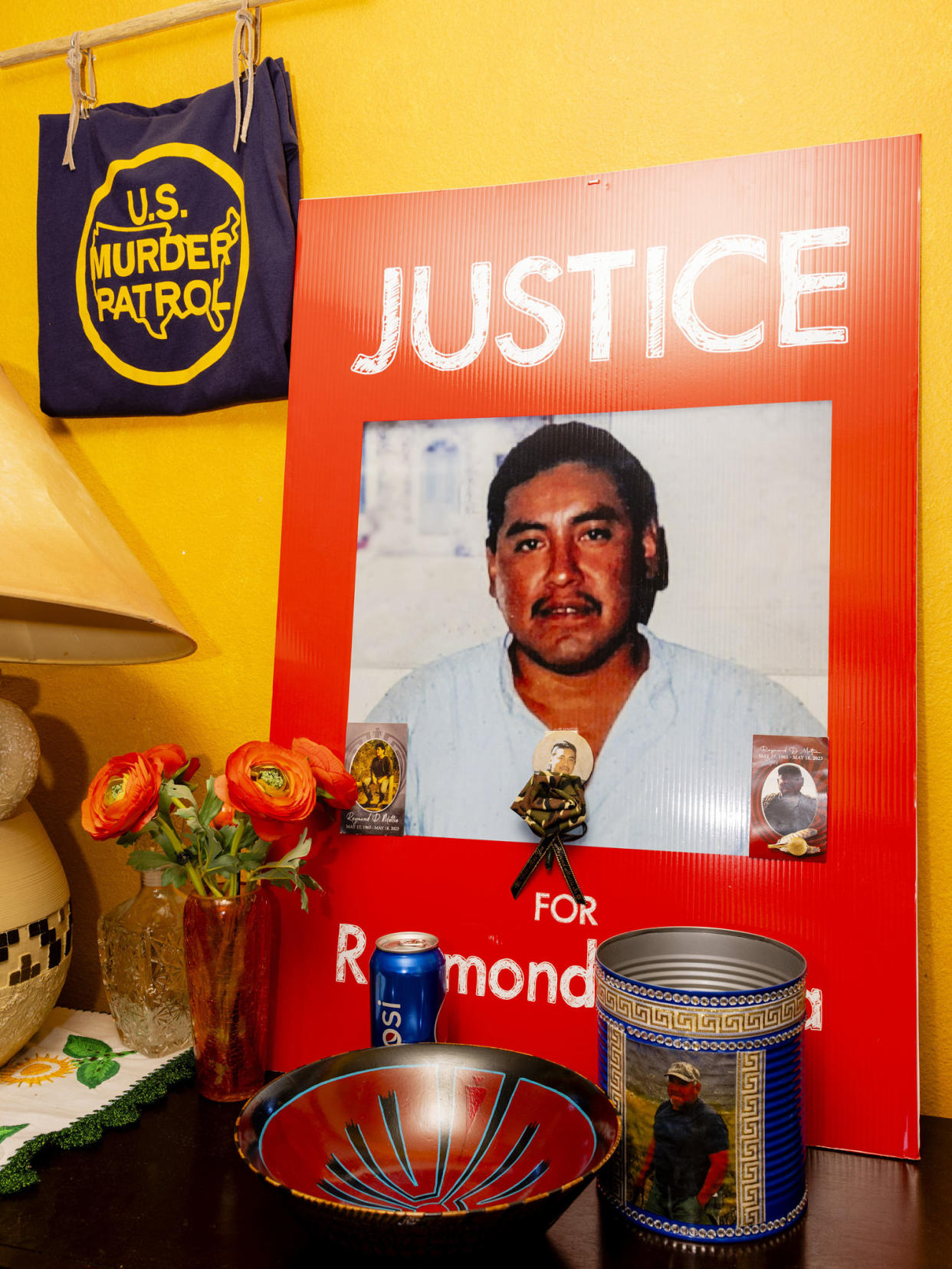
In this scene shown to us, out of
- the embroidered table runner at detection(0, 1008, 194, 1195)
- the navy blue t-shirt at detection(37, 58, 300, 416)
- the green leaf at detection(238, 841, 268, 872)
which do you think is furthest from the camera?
the navy blue t-shirt at detection(37, 58, 300, 416)

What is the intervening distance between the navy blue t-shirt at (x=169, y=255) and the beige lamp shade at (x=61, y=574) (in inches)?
8.5

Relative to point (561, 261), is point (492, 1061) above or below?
below

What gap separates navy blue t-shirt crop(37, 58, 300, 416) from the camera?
3.70 ft

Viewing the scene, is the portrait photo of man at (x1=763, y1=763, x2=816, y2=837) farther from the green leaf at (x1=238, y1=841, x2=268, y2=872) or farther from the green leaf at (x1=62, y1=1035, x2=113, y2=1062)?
the green leaf at (x1=62, y1=1035, x2=113, y2=1062)

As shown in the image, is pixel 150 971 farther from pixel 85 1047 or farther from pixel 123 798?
pixel 123 798

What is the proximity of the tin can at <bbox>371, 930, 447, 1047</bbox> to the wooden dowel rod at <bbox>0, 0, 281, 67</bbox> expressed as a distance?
1078 mm

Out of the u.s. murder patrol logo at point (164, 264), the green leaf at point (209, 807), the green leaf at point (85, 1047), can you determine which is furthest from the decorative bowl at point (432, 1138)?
the u.s. murder patrol logo at point (164, 264)

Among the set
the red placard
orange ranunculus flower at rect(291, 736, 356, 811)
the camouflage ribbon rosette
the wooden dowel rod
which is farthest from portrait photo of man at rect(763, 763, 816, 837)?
the wooden dowel rod

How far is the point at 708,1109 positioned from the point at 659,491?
1.79 feet

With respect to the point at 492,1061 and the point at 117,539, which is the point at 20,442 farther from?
the point at 492,1061

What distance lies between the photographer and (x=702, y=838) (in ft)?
3.01

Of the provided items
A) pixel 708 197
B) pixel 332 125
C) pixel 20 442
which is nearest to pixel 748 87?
pixel 708 197

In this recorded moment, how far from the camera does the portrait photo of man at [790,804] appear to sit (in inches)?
35.0

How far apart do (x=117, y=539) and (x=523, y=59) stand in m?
0.68
